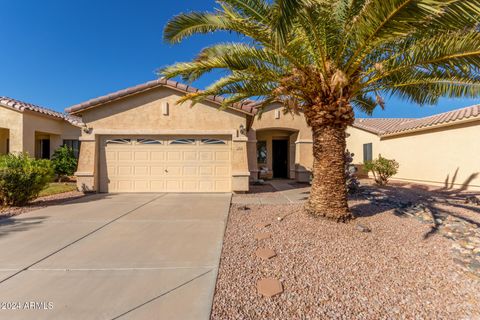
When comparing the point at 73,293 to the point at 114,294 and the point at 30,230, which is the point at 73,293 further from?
the point at 30,230

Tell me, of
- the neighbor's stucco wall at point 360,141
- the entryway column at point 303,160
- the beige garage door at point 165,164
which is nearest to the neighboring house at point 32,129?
the beige garage door at point 165,164

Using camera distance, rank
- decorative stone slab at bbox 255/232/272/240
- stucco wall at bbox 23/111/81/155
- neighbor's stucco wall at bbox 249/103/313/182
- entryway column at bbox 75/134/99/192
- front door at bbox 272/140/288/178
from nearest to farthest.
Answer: decorative stone slab at bbox 255/232/272/240 < entryway column at bbox 75/134/99/192 < stucco wall at bbox 23/111/81/155 < neighbor's stucco wall at bbox 249/103/313/182 < front door at bbox 272/140/288/178

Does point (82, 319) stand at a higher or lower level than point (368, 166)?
lower

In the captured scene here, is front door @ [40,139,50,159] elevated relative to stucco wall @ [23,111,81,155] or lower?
lower

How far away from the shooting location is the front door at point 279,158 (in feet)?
55.2

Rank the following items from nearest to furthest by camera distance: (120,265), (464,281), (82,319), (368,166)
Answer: (82,319), (464,281), (120,265), (368,166)

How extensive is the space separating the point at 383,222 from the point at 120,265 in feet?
19.3

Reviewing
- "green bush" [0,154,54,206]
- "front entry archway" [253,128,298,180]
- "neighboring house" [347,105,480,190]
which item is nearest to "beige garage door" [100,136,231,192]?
"green bush" [0,154,54,206]

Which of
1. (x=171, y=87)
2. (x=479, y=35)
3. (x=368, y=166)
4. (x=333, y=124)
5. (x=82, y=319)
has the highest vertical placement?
(x=171, y=87)

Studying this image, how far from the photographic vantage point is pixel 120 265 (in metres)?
3.65

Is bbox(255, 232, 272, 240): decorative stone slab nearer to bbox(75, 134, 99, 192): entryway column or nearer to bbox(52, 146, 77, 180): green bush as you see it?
bbox(75, 134, 99, 192): entryway column

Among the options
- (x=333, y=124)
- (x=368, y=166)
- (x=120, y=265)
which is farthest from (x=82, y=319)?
(x=368, y=166)

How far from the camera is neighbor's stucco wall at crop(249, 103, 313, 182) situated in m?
14.2

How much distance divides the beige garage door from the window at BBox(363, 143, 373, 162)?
472 inches
